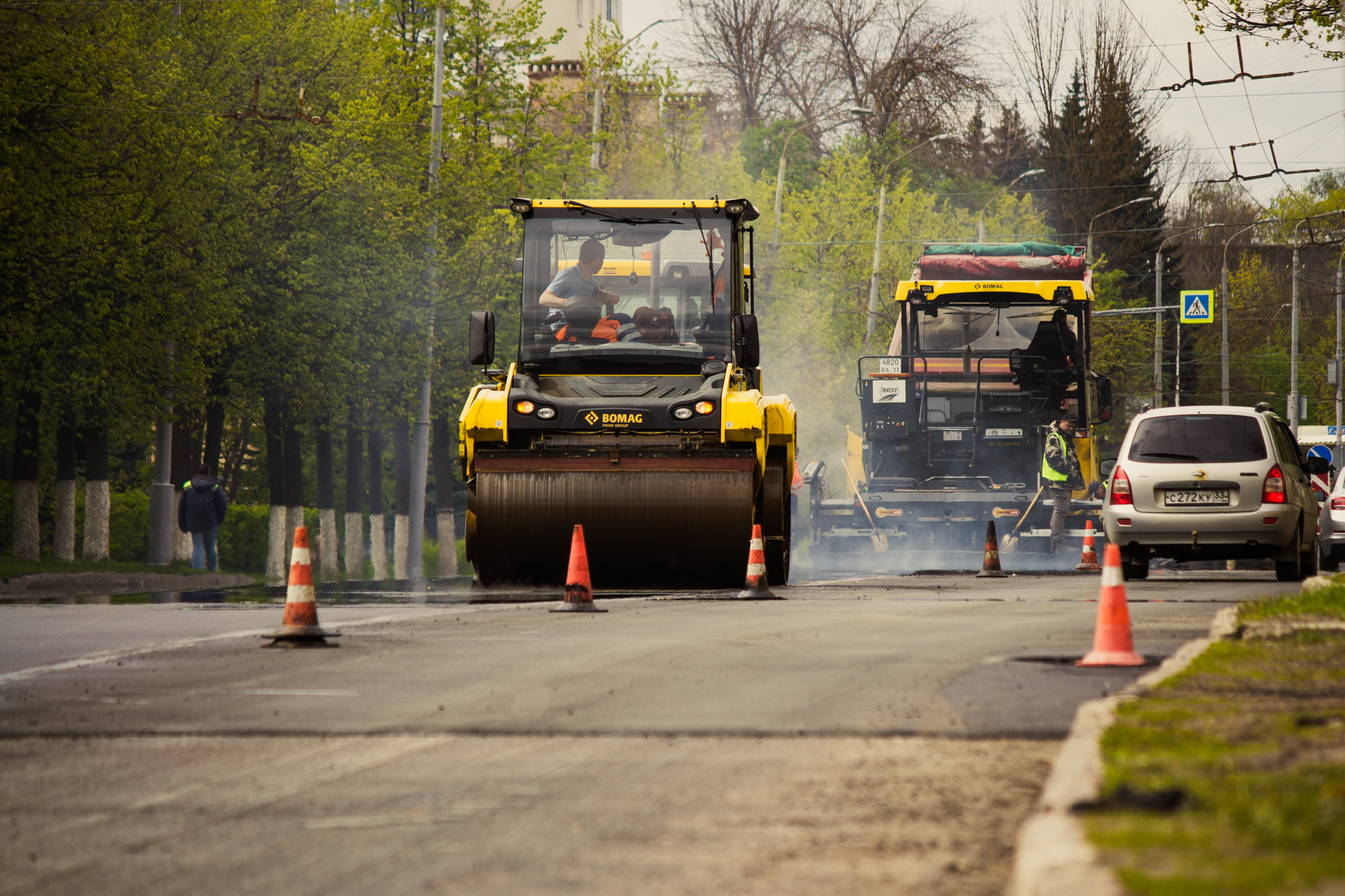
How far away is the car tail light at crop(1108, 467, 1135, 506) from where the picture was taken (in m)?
17.3

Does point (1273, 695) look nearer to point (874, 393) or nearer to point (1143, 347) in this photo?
point (874, 393)

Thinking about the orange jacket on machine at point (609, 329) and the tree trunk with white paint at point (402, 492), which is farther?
the tree trunk with white paint at point (402, 492)

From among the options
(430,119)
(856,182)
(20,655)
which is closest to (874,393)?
(430,119)

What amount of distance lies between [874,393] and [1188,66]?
14250mm

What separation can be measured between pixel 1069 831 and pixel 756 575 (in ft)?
33.1

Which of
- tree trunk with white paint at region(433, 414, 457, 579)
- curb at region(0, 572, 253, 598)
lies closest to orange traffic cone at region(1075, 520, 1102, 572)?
curb at region(0, 572, 253, 598)

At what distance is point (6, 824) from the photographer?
221 inches

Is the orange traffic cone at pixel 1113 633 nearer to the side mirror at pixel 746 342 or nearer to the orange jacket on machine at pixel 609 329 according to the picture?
the side mirror at pixel 746 342

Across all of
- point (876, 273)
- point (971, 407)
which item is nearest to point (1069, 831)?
point (971, 407)

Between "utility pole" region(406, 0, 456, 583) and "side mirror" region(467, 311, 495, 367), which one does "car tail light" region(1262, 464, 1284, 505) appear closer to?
"side mirror" region(467, 311, 495, 367)

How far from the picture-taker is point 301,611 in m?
10.9

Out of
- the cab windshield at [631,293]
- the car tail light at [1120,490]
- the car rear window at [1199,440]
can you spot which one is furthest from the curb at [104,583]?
the car rear window at [1199,440]

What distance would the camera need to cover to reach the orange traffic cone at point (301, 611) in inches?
426

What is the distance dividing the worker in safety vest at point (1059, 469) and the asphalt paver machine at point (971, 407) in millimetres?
414
